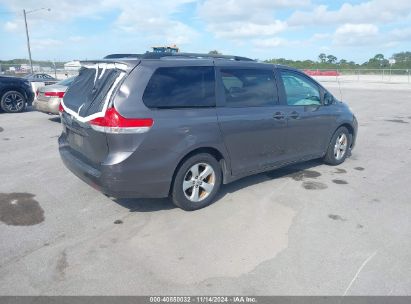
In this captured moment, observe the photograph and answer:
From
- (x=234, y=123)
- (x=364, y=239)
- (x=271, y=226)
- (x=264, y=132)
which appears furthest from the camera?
(x=264, y=132)

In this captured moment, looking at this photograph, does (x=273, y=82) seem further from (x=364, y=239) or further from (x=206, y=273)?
(x=206, y=273)

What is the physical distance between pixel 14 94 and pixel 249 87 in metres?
10.5

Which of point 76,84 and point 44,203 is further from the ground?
point 76,84

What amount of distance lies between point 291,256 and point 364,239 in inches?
35.5

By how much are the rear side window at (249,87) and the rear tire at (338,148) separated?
5.70ft

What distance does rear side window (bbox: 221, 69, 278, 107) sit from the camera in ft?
15.0

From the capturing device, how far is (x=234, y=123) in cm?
458

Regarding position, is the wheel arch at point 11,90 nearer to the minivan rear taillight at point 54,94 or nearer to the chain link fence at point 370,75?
the minivan rear taillight at point 54,94

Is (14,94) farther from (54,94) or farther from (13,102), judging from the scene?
(54,94)

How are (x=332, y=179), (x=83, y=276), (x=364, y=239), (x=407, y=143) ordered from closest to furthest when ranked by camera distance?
(x=83, y=276) → (x=364, y=239) → (x=332, y=179) → (x=407, y=143)

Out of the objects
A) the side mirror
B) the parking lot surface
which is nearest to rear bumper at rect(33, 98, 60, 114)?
the parking lot surface

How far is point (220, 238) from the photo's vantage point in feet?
12.5

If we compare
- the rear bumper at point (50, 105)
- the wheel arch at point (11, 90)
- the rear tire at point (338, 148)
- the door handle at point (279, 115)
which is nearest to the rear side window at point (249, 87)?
the door handle at point (279, 115)

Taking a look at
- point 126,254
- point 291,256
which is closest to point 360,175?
Answer: point 291,256
